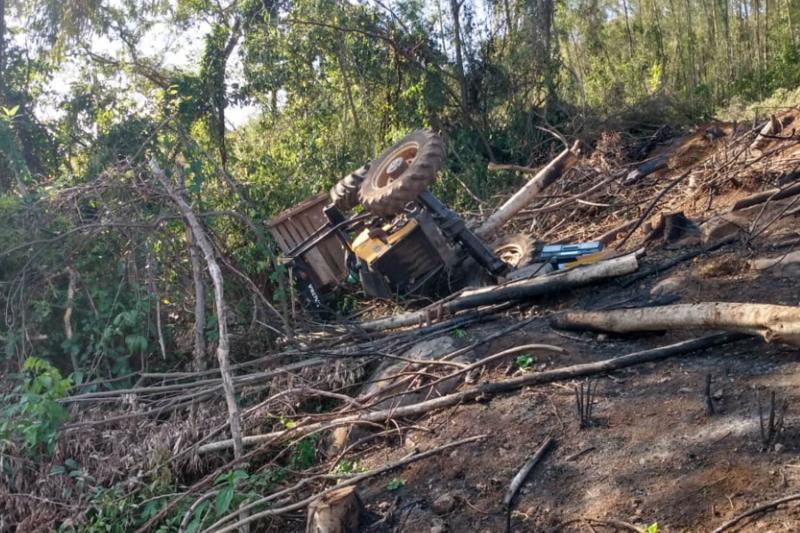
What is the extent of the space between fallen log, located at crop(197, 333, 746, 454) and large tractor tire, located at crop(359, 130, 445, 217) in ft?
7.82

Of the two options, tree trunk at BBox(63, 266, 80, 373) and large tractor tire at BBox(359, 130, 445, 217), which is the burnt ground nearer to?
large tractor tire at BBox(359, 130, 445, 217)

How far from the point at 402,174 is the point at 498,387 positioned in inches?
112

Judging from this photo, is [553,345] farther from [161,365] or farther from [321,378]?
[161,365]

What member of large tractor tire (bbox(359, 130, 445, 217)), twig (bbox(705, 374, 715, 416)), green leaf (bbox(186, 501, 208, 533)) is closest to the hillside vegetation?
green leaf (bbox(186, 501, 208, 533))

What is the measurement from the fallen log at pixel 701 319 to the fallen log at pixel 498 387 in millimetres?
137

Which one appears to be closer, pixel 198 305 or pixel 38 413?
pixel 38 413

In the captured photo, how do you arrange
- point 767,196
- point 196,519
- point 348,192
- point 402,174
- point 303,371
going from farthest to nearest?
point 348,192 → point 402,174 → point 767,196 → point 303,371 → point 196,519

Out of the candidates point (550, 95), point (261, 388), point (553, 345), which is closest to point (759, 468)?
point (553, 345)

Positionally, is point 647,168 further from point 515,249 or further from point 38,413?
point 38,413

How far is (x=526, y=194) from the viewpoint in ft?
30.0

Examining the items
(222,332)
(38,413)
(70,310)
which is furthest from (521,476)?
(70,310)

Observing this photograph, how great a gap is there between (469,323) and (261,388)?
5.23 feet

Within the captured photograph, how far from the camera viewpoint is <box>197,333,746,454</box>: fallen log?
4609 mm

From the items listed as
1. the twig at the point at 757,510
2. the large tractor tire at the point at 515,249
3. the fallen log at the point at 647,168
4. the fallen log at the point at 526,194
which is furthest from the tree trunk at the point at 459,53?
the twig at the point at 757,510
